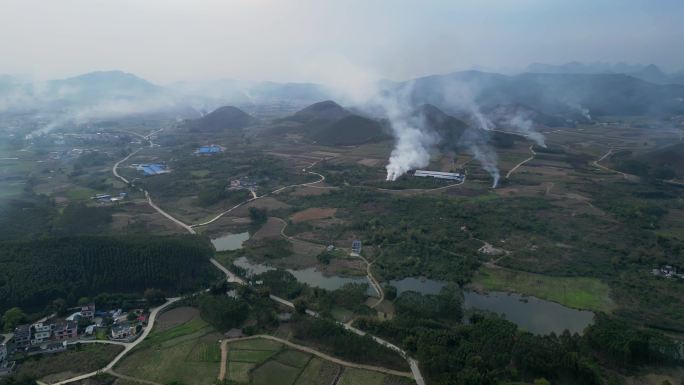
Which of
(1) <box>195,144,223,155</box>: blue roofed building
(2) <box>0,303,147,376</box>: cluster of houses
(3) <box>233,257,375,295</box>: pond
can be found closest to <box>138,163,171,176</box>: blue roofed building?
(1) <box>195,144,223,155</box>: blue roofed building

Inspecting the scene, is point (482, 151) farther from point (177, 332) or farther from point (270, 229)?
point (177, 332)

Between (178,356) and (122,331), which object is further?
(122,331)

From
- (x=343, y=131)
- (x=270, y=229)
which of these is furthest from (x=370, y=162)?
(x=270, y=229)

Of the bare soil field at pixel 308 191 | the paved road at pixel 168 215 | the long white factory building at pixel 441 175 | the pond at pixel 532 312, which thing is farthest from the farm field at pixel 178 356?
the long white factory building at pixel 441 175

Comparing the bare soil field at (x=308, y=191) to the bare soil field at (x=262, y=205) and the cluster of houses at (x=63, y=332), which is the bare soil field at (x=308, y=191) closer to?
the bare soil field at (x=262, y=205)

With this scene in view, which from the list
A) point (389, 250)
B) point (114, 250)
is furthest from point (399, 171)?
point (114, 250)
